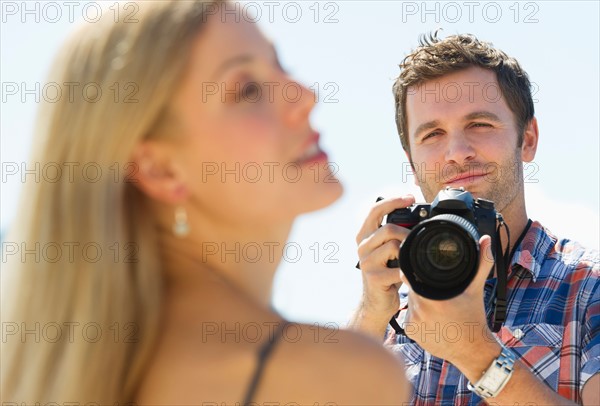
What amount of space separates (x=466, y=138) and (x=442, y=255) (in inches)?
49.8

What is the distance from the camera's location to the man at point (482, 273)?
3.02m

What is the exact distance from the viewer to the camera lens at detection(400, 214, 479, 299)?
2881 millimetres

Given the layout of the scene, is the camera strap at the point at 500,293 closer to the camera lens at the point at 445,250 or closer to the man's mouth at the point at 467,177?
the camera lens at the point at 445,250

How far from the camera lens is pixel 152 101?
1.44m

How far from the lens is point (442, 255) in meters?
2.86

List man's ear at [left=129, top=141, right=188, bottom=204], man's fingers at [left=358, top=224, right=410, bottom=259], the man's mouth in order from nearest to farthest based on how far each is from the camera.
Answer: man's ear at [left=129, top=141, right=188, bottom=204], man's fingers at [left=358, top=224, right=410, bottom=259], the man's mouth

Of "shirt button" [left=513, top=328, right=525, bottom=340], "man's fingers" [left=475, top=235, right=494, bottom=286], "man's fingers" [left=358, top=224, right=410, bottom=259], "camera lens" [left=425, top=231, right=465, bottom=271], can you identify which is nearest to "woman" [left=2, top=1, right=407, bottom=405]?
"camera lens" [left=425, top=231, right=465, bottom=271]

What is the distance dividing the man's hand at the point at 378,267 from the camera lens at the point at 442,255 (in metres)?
0.24

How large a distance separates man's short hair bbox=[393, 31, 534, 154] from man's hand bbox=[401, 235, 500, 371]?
1.36 meters

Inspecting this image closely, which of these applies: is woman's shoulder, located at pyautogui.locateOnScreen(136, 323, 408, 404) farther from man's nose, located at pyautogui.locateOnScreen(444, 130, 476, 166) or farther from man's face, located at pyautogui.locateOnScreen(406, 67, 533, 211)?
man's nose, located at pyautogui.locateOnScreen(444, 130, 476, 166)

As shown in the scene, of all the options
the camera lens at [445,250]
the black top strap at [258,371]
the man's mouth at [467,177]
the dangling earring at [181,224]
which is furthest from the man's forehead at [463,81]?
the black top strap at [258,371]

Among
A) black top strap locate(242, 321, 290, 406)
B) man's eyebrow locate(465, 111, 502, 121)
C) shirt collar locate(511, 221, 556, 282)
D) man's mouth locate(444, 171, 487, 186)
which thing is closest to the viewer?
black top strap locate(242, 321, 290, 406)

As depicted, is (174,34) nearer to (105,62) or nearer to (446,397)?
(105,62)

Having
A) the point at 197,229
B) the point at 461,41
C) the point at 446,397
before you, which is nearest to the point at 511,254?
the point at 446,397
